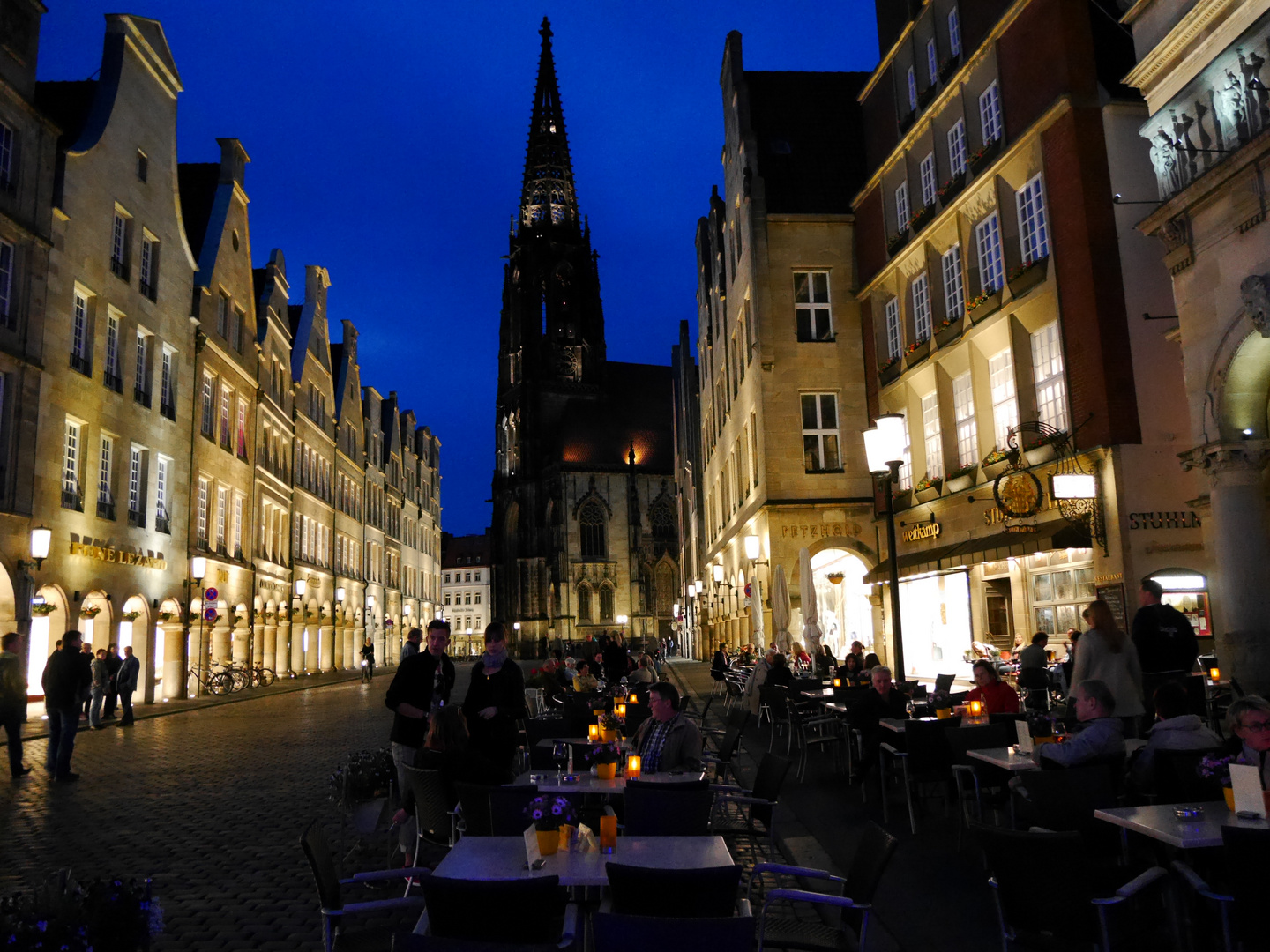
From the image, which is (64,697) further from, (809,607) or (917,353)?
(917,353)

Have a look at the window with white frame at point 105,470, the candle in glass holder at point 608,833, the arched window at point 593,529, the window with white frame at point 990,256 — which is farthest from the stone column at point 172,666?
the arched window at point 593,529

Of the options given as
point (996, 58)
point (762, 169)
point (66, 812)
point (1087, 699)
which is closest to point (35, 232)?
point (66, 812)

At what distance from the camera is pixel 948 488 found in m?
21.0

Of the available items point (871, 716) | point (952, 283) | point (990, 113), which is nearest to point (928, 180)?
point (952, 283)

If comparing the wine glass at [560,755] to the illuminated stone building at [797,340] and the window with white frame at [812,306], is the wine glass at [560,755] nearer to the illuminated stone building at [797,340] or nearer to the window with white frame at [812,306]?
the illuminated stone building at [797,340]

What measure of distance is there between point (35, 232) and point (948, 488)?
2056 centimetres

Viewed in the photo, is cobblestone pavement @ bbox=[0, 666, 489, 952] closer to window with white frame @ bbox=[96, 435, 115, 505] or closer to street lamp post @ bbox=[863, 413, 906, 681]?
street lamp post @ bbox=[863, 413, 906, 681]

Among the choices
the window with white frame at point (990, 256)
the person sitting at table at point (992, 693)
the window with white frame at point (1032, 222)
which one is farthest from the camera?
the window with white frame at point (990, 256)

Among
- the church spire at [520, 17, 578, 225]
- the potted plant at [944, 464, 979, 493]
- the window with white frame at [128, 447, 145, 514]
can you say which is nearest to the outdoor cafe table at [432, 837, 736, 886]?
the potted plant at [944, 464, 979, 493]

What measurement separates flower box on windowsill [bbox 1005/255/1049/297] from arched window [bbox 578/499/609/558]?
216ft

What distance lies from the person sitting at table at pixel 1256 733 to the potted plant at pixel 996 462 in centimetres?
1327

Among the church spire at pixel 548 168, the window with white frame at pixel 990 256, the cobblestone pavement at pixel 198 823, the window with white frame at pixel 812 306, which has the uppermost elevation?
the church spire at pixel 548 168

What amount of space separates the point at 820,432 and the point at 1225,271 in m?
14.9

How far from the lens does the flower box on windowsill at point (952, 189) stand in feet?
67.9
